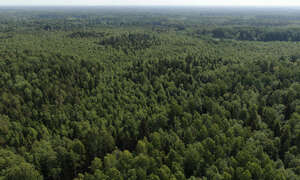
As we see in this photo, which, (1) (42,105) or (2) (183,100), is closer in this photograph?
(1) (42,105)

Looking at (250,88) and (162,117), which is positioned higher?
(250,88)

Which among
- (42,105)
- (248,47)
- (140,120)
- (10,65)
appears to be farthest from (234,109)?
(248,47)

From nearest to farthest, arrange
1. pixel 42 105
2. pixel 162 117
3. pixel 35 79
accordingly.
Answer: pixel 162 117 < pixel 42 105 < pixel 35 79

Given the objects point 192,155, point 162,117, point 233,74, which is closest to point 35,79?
point 162,117

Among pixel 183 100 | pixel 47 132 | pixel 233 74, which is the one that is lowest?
pixel 47 132

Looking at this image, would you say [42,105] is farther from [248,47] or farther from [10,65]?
[248,47]

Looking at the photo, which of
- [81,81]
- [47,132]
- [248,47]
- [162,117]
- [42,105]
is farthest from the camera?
[248,47]

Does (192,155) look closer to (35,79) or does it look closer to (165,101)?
(165,101)

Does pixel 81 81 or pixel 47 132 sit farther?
pixel 81 81

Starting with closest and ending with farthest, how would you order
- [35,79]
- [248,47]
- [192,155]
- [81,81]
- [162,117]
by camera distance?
[192,155] < [162,117] < [35,79] < [81,81] < [248,47]
